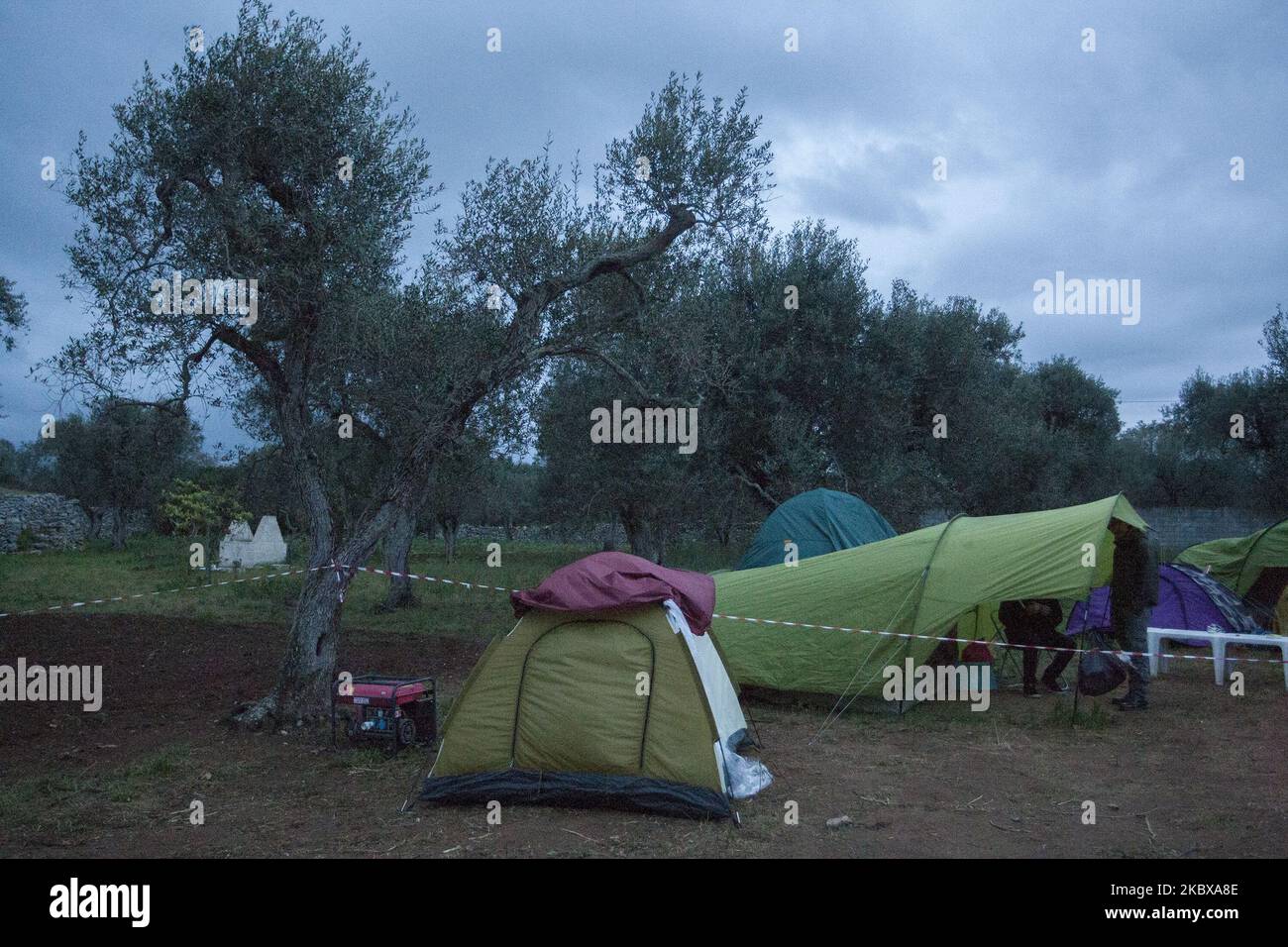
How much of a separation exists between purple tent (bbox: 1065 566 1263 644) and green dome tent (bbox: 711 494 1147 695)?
3179 millimetres

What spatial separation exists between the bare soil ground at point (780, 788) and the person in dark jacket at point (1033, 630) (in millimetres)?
472

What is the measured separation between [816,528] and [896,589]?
123 inches

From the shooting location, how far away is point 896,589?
1009 centimetres

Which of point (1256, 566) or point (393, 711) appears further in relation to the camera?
point (1256, 566)

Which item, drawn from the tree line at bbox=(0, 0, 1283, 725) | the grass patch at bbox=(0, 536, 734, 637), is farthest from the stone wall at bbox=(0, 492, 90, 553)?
the tree line at bbox=(0, 0, 1283, 725)

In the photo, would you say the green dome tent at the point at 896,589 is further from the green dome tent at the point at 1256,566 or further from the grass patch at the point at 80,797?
the green dome tent at the point at 1256,566

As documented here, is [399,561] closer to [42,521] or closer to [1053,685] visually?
[1053,685]

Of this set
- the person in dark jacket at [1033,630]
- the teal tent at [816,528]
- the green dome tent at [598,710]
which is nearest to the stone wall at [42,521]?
the teal tent at [816,528]

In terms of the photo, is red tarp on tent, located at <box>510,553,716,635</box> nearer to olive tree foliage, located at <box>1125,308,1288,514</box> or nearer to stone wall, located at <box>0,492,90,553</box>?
olive tree foliage, located at <box>1125,308,1288,514</box>

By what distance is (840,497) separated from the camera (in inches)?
528

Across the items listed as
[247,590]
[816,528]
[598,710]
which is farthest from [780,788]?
[247,590]

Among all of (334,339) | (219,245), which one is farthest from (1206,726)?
(219,245)

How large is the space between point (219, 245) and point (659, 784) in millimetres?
6354

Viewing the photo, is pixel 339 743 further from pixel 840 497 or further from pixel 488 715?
pixel 840 497
